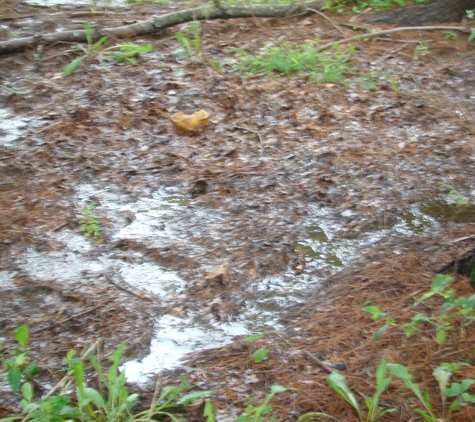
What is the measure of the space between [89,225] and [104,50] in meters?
2.81

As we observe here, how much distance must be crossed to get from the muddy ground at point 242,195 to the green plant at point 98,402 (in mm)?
142

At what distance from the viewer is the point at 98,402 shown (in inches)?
80.7

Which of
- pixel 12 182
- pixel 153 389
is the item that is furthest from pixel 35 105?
pixel 153 389

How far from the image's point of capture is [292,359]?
2406mm

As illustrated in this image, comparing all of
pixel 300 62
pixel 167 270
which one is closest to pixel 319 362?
pixel 167 270

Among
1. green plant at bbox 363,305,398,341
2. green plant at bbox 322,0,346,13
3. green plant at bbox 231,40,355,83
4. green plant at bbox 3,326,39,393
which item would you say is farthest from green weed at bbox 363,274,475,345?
green plant at bbox 322,0,346,13

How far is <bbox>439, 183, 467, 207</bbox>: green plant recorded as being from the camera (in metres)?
3.56

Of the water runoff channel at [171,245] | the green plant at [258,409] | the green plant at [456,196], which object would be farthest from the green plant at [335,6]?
the green plant at [258,409]

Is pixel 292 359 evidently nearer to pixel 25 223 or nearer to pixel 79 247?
pixel 79 247

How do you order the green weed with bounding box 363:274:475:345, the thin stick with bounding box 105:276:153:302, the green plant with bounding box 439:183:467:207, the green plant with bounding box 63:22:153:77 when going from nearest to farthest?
1. the green weed with bounding box 363:274:475:345
2. the thin stick with bounding box 105:276:153:302
3. the green plant with bounding box 439:183:467:207
4. the green plant with bounding box 63:22:153:77

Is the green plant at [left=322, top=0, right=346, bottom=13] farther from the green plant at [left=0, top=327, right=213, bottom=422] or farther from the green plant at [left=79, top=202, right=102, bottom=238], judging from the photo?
the green plant at [left=0, top=327, right=213, bottom=422]

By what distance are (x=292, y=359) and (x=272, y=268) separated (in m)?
0.74

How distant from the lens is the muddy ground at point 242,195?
251 cm

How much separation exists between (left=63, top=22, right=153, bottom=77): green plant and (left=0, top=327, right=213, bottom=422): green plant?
12.8 feet
